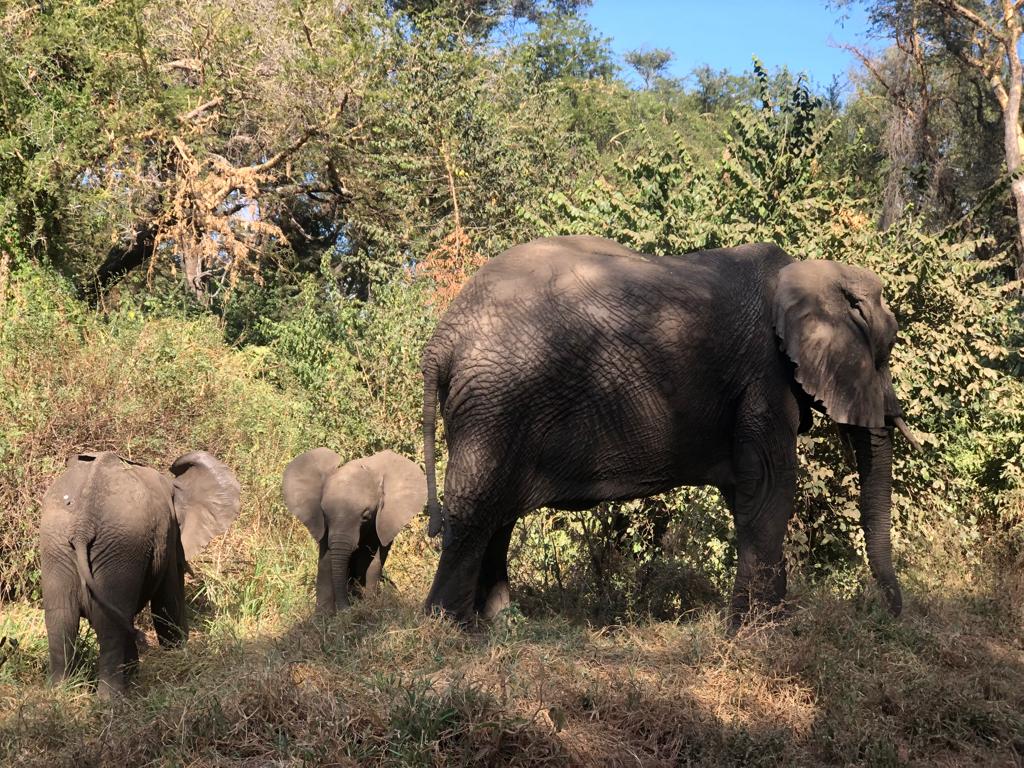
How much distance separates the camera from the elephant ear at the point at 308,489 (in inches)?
309

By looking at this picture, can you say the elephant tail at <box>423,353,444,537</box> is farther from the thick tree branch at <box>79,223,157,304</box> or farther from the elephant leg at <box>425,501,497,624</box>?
the thick tree branch at <box>79,223,157,304</box>

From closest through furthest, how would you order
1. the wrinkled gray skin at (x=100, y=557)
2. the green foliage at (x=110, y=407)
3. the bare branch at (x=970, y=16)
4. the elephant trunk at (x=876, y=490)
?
the wrinkled gray skin at (x=100, y=557) → the elephant trunk at (x=876, y=490) → the green foliage at (x=110, y=407) → the bare branch at (x=970, y=16)

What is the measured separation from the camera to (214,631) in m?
7.41

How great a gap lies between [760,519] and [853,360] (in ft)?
3.41

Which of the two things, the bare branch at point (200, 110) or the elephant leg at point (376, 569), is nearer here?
the elephant leg at point (376, 569)

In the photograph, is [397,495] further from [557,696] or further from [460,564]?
[557,696]

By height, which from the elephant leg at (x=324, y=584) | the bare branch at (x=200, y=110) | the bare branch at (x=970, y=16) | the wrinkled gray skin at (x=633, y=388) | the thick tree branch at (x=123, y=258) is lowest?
the elephant leg at (x=324, y=584)

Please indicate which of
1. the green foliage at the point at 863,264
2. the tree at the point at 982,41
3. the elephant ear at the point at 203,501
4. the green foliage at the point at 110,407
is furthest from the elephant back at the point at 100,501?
the tree at the point at 982,41

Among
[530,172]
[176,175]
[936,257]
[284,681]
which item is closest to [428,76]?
[530,172]

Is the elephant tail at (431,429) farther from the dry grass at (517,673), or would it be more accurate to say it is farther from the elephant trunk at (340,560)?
the elephant trunk at (340,560)

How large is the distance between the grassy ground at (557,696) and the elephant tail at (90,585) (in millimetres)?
394

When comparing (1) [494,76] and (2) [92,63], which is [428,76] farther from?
(2) [92,63]

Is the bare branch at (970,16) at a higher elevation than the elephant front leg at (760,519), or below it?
higher

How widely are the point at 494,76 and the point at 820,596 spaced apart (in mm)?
13713
